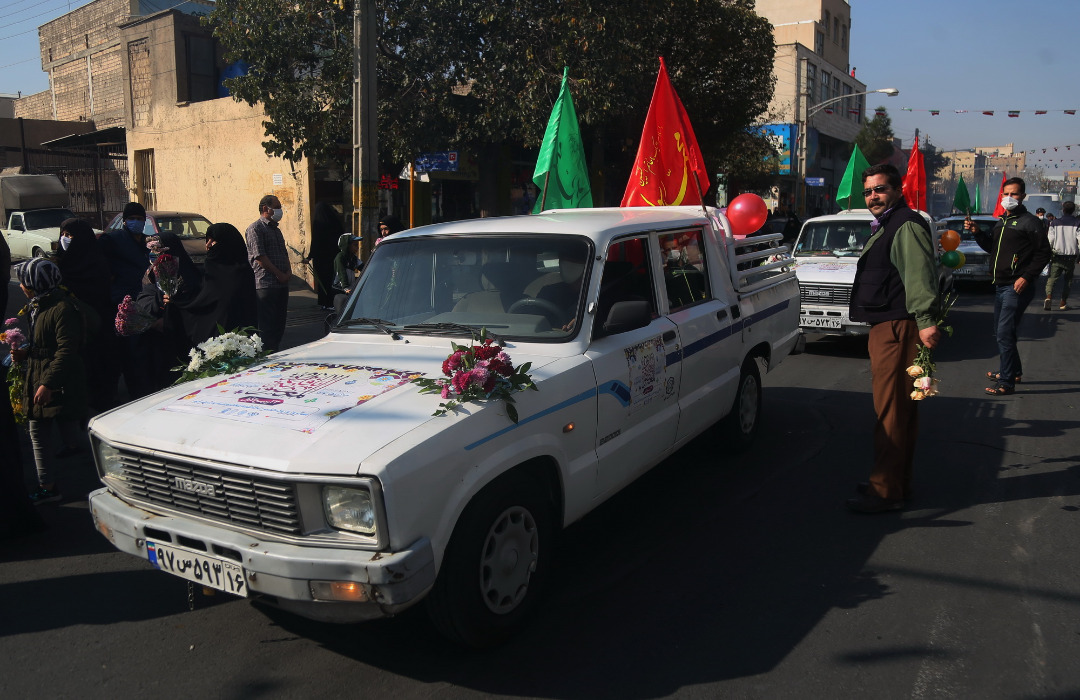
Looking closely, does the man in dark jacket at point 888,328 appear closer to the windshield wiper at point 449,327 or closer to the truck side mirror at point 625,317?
the truck side mirror at point 625,317

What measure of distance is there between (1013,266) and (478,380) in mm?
6849

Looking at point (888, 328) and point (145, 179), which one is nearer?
point (888, 328)

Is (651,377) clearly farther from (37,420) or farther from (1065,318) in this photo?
(1065,318)

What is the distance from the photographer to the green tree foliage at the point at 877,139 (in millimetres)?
45875

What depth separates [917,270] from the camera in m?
4.72

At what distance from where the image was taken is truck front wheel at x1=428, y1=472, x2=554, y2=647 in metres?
3.17

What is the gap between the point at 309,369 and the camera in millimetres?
3908

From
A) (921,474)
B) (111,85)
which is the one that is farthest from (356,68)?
(111,85)

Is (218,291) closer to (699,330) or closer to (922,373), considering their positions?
(699,330)

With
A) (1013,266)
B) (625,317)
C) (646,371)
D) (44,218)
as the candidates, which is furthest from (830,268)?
(44,218)

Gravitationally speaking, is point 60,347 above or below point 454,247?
below

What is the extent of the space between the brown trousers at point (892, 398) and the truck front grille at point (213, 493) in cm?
360

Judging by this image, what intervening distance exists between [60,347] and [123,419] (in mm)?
1982

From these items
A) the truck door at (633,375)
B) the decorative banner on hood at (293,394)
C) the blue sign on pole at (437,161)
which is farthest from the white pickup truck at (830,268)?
the blue sign on pole at (437,161)
